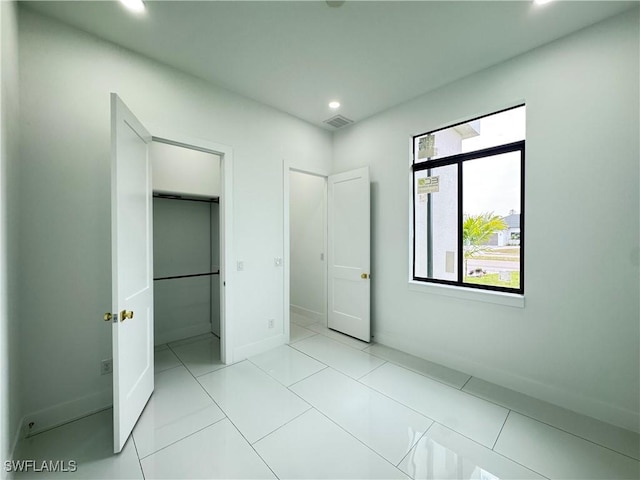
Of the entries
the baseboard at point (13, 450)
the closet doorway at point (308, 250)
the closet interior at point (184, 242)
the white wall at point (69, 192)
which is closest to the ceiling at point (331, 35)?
the white wall at point (69, 192)

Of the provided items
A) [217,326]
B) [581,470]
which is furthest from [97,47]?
[581,470]

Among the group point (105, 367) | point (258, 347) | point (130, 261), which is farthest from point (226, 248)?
point (105, 367)

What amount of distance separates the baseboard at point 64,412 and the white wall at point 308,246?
2.69 metres

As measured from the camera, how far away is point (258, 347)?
121 inches

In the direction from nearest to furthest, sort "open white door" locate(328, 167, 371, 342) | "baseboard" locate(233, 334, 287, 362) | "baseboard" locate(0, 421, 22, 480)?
"baseboard" locate(0, 421, 22, 480) → "baseboard" locate(233, 334, 287, 362) → "open white door" locate(328, 167, 371, 342)

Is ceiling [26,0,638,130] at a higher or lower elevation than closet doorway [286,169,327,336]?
higher

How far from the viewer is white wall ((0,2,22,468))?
143 cm

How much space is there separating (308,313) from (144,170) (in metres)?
3.24

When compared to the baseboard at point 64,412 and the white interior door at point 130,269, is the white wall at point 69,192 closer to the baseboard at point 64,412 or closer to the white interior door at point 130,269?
the baseboard at point 64,412

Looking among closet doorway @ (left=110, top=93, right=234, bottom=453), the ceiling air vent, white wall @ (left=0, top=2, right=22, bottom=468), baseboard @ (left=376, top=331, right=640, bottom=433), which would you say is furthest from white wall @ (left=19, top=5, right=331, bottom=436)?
baseboard @ (left=376, top=331, right=640, bottom=433)

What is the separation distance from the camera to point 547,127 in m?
2.20

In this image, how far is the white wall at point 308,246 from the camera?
4246mm

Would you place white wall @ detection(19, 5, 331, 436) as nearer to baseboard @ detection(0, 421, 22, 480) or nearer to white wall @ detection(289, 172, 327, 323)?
baseboard @ detection(0, 421, 22, 480)

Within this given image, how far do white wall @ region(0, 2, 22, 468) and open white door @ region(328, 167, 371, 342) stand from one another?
3.02 m
